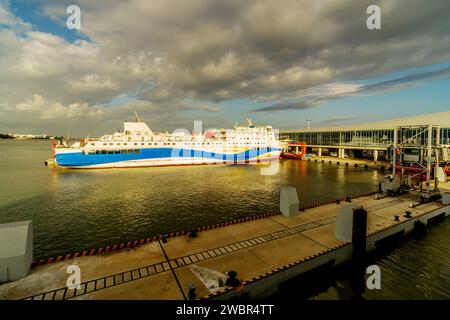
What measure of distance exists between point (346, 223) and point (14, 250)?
17457 mm

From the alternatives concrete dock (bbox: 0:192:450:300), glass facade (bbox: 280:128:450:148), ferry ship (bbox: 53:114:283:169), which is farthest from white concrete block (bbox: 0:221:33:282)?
glass facade (bbox: 280:128:450:148)

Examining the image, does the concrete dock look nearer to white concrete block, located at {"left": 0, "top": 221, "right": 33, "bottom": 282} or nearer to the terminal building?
white concrete block, located at {"left": 0, "top": 221, "right": 33, "bottom": 282}

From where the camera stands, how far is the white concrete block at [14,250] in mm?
8922

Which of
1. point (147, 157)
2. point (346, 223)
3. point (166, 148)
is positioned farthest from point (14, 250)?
point (166, 148)

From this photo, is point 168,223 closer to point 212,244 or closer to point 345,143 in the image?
point 212,244

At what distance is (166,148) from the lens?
6650cm

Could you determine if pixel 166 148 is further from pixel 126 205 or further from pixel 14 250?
pixel 14 250

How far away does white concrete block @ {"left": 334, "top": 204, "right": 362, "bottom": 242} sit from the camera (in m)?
13.2

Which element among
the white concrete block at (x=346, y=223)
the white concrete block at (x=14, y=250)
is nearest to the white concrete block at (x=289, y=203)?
the white concrete block at (x=346, y=223)

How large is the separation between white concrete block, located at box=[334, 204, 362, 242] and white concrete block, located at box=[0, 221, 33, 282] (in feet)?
55.2

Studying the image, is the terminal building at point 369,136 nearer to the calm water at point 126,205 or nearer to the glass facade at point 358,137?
the glass facade at point 358,137

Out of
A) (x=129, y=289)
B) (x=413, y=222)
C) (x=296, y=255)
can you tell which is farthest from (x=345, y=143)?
(x=129, y=289)
